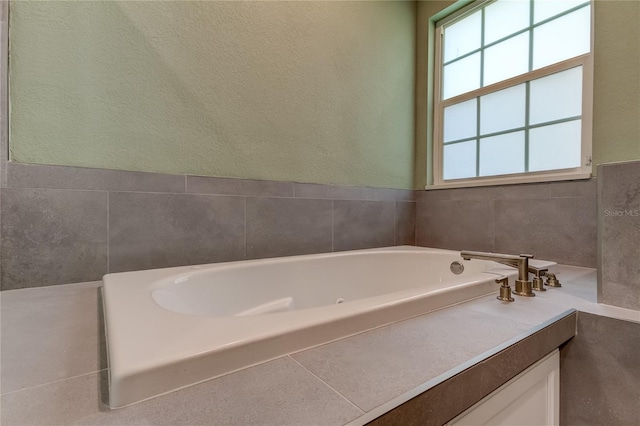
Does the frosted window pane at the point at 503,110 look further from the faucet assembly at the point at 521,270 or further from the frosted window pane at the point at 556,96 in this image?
the faucet assembly at the point at 521,270

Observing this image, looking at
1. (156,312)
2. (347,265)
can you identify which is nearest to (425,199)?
(347,265)

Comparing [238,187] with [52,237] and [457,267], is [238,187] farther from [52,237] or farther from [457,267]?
[457,267]

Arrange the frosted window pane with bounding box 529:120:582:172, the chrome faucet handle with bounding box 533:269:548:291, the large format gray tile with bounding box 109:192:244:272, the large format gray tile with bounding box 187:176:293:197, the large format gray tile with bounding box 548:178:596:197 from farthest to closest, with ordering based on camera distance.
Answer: the frosted window pane with bounding box 529:120:582:172 < the large format gray tile with bounding box 548:178:596:197 < the large format gray tile with bounding box 187:176:293:197 < the large format gray tile with bounding box 109:192:244:272 < the chrome faucet handle with bounding box 533:269:548:291

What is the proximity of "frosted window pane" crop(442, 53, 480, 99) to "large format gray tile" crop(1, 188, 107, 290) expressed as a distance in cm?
217

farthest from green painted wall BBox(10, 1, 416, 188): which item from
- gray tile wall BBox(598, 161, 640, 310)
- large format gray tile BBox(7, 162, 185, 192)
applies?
gray tile wall BBox(598, 161, 640, 310)

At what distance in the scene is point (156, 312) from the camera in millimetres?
573

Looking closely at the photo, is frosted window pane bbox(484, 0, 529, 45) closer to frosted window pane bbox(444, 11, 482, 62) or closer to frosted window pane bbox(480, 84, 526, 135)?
frosted window pane bbox(444, 11, 482, 62)

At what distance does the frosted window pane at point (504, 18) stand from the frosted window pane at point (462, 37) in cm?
6

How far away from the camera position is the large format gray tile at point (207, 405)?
0.34m

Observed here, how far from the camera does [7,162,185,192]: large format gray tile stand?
0.95m

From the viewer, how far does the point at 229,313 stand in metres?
1.10

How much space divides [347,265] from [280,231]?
39 centimetres

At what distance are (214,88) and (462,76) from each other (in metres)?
1.69

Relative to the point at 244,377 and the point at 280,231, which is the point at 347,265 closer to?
the point at 280,231
